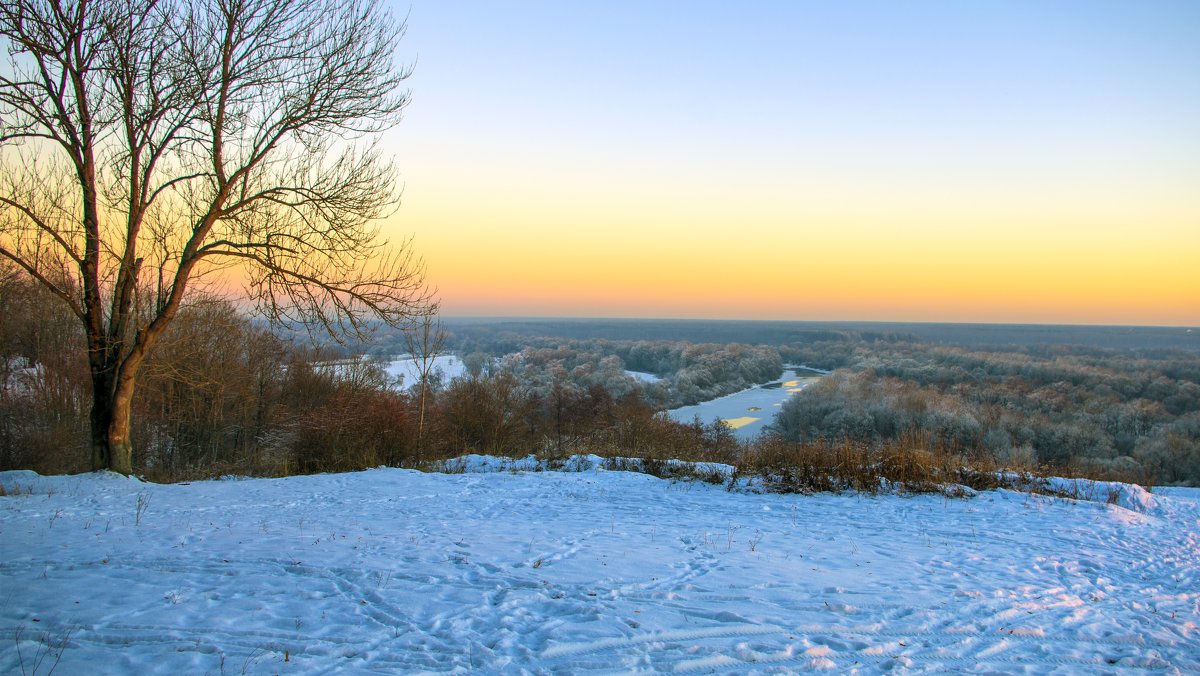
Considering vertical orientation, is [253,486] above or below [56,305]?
below

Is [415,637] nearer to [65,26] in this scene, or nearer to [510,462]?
[510,462]

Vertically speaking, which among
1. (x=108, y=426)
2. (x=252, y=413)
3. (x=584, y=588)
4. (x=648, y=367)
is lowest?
(x=648, y=367)

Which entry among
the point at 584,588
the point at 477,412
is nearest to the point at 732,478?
the point at 584,588

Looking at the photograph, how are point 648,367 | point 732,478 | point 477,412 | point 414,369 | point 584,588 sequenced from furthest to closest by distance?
point 648,367 → point 414,369 → point 477,412 → point 732,478 → point 584,588

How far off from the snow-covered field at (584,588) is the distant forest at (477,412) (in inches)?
179

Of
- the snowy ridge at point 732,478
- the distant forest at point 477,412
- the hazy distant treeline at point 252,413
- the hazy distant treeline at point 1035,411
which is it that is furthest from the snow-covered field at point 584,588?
the hazy distant treeline at point 1035,411

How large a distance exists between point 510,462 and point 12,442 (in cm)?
1958

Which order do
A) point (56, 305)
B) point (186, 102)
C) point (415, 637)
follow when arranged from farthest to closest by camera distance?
point (56, 305) < point (186, 102) < point (415, 637)

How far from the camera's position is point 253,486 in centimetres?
1134

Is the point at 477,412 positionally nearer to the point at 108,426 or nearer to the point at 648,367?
the point at 108,426

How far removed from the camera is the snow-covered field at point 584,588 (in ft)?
13.8

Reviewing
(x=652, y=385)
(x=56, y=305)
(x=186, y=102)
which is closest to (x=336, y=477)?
(x=186, y=102)

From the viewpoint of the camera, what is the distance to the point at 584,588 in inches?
217

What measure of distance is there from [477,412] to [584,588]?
28.7 m
